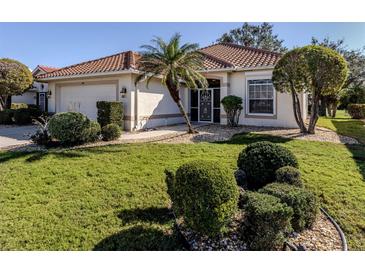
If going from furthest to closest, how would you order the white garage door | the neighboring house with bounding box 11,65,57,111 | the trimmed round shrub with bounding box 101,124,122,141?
1. the neighboring house with bounding box 11,65,57,111
2. the white garage door
3. the trimmed round shrub with bounding box 101,124,122,141

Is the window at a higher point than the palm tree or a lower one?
lower

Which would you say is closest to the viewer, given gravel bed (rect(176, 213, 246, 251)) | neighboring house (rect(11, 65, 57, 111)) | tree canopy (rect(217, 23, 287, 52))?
gravel bed (rect(176, 213, 246, 251))

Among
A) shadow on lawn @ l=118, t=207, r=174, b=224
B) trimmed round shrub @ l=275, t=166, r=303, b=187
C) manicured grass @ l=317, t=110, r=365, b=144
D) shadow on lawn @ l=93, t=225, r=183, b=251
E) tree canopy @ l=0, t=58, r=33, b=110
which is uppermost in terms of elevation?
tree canopy @ l=0, t=58, r=33, b=110

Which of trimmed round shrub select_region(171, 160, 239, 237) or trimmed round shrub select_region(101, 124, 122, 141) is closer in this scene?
trimmed round shrub select_region(171, 160, 239, 237)

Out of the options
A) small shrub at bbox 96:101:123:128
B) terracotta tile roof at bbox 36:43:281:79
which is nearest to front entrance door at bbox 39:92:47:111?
terracotta tile roof at bbox 36:43:281:79

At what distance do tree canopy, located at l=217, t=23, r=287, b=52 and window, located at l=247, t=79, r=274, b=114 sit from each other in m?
26.5

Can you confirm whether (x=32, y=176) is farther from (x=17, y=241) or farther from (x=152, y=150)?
(x=152, y=150)

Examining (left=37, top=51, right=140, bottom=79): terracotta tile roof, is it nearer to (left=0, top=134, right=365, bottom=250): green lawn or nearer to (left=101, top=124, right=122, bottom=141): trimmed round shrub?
(left=101, top=124, right=122, bottom=141): trimmed round shrub

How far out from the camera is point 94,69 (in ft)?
54.4

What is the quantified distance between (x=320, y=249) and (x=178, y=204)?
7.67 ft

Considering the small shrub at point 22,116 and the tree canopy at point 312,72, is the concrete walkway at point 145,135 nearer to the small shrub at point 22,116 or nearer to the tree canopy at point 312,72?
the tree canopy at point 312,72

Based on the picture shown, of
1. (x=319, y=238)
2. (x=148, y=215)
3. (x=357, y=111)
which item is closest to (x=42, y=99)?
(x=148, y=215)

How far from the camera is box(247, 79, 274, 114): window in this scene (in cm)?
1574
